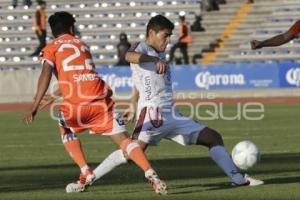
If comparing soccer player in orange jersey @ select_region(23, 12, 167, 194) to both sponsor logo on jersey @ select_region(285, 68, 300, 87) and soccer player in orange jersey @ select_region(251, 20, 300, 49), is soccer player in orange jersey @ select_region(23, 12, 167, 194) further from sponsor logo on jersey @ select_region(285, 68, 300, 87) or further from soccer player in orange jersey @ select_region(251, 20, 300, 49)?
sponsor logo on jersey @ select_region(285, 68, 300, 87)

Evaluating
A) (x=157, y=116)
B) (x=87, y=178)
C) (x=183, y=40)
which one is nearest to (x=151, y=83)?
(x=157, y=116)

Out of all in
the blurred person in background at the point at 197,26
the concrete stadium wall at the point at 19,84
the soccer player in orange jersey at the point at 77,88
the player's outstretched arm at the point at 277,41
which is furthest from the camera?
the blurred person in background at the point at 197,26

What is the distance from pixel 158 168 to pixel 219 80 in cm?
2106

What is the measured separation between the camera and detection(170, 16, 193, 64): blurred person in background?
36312 mm

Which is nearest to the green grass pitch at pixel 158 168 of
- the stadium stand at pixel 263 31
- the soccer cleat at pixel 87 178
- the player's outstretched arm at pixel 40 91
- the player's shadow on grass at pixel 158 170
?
the player's shadow on grass at pixel 158 170

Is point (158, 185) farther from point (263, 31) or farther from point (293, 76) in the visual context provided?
point (263, 31)

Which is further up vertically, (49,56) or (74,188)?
(49,56)

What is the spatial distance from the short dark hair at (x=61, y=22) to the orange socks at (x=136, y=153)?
133 centimetres

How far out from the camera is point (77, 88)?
9977 mm

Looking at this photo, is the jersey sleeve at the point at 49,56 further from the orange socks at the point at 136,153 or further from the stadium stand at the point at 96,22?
the stadium stand at the point at 96,22

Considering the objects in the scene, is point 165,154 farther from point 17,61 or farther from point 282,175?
point 17,61

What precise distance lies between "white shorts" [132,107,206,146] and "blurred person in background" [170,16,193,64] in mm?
26108

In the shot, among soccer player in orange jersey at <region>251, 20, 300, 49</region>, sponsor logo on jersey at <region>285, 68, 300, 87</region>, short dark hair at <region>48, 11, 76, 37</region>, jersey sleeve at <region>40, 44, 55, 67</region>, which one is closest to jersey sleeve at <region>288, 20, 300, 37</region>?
soccer player in orange jersey at <region>251, 20, 300, 49</region>

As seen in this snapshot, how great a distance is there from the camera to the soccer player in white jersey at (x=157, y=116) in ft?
32.8
